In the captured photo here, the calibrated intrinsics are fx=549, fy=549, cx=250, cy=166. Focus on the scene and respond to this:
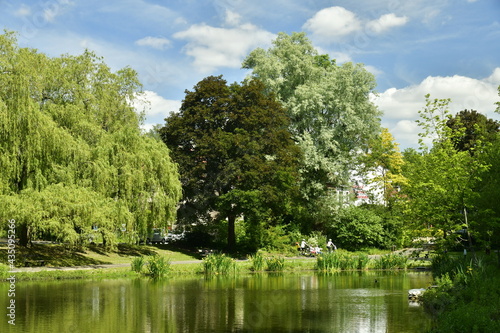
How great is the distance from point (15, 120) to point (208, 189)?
16.1 m

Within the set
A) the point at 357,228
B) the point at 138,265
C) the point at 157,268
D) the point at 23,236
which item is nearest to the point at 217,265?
the point at 157,268

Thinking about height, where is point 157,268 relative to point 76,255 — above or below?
below

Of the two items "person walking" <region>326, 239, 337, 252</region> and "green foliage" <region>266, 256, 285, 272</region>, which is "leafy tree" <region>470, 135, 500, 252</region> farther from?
"person walking" <region>326, 239, 337, 252</region>

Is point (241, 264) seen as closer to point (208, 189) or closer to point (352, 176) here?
point (208, 189)

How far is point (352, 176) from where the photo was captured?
179ft

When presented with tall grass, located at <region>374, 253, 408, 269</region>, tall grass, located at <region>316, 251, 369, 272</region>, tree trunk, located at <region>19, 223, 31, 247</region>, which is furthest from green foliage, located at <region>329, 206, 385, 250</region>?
tree trunk, located at <region>19, 223, 31, 247</region>

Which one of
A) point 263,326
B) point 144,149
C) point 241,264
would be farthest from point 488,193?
point 144,149

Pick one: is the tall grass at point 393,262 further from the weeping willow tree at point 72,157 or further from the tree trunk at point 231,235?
the weeping willow tree at point 72,157

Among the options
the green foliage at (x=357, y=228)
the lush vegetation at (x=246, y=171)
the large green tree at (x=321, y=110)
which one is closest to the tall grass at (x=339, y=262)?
the lush vegetation at (x=246, y=171)

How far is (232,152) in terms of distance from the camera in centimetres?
4228

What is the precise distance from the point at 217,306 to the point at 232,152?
22.8 metres

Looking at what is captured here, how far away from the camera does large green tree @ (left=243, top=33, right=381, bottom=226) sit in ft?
159

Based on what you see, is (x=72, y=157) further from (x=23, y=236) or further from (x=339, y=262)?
(x=339, y=262)

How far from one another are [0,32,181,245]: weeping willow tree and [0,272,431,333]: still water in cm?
445
